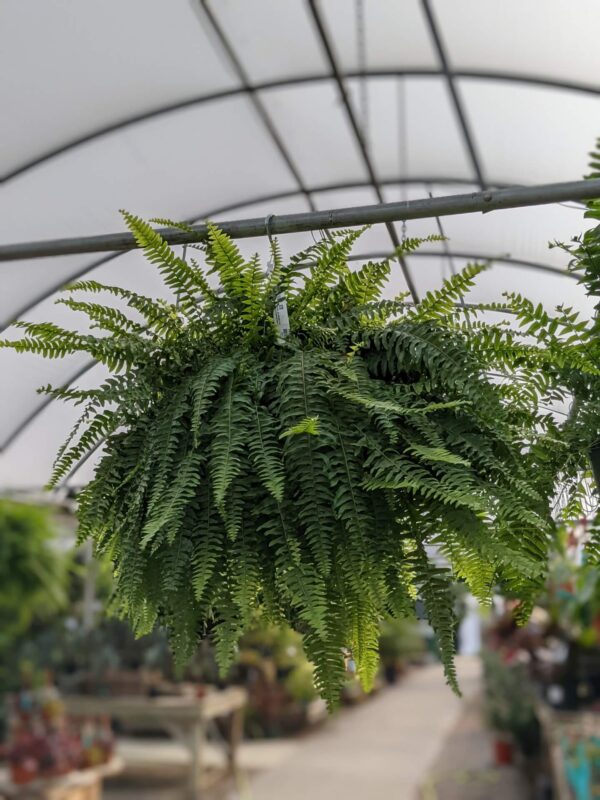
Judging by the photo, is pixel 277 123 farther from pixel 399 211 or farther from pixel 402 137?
pixel 399 211

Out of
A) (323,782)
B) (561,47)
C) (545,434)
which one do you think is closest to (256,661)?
(323,782)

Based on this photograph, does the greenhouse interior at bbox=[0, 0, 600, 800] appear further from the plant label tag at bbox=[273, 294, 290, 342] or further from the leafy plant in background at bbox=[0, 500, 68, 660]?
the leafy plant in background at bbox=[0, 500, 68, 660]

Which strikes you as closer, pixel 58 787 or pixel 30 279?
pixel 30 279

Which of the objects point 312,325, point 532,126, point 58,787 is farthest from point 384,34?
point 58,787

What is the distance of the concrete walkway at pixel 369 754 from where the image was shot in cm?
709

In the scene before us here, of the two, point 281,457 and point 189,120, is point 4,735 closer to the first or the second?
point 189,120

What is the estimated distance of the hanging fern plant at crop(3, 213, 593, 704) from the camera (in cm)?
108

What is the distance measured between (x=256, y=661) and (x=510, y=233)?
23.1 feet

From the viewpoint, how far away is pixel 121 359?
1.24m

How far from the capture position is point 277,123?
286 centimetres

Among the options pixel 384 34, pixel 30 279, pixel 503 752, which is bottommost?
pixel 503 752

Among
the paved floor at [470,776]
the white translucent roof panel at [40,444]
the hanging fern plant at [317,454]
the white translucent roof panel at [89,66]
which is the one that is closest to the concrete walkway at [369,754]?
the paved floor at [470,776]

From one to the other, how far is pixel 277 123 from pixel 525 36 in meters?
0.87

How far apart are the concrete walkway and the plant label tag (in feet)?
21.1
